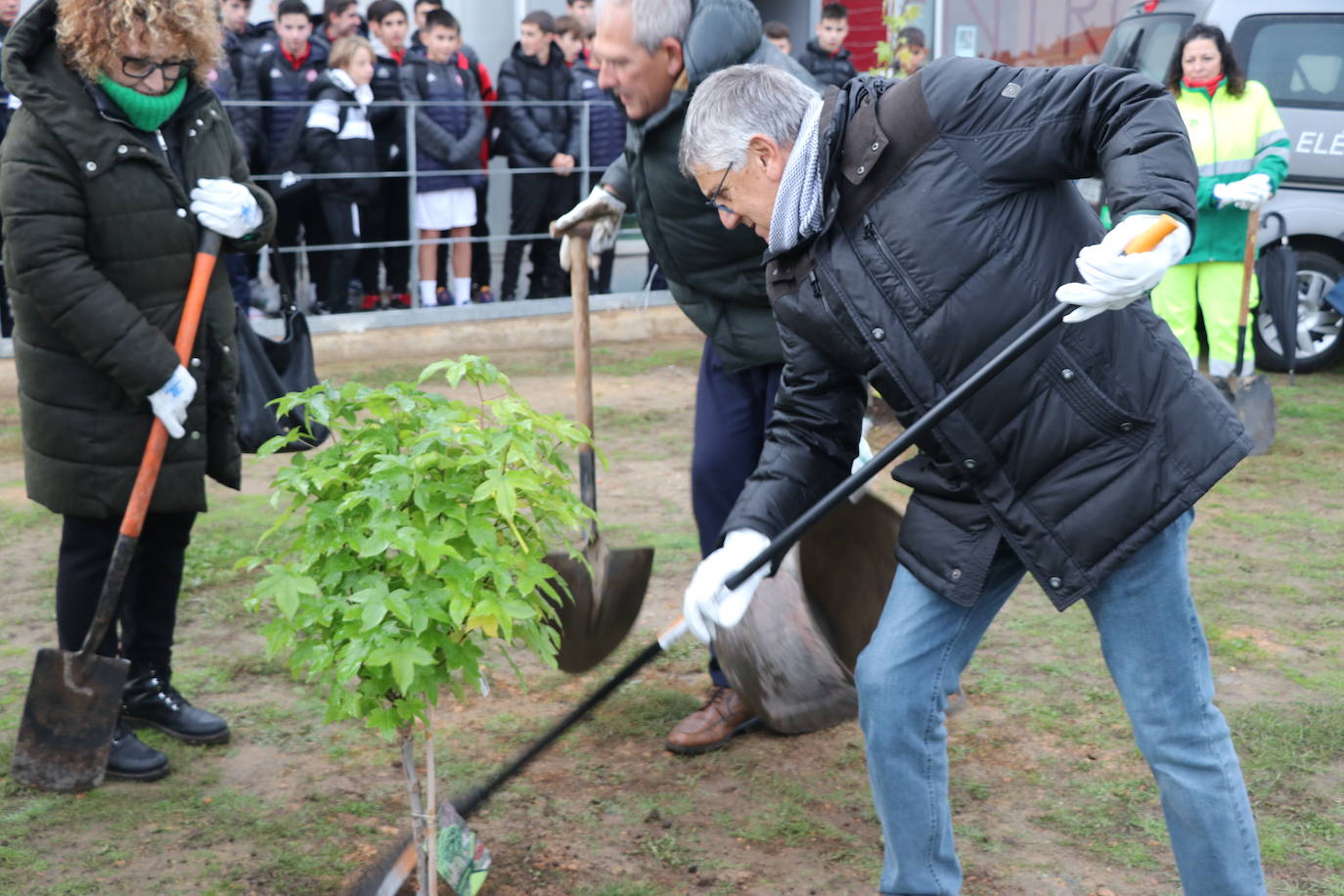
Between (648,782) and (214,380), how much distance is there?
1.42 metres

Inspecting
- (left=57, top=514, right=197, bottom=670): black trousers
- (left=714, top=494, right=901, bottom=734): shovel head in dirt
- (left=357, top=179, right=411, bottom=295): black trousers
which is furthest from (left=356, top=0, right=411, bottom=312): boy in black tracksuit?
(left=714, top=494, right=901, bottom=734): shovel head in dirt

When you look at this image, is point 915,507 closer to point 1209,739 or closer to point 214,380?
point 1209,739

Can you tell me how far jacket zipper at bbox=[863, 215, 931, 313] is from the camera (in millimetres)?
2434

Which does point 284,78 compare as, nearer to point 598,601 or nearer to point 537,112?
point 537,112

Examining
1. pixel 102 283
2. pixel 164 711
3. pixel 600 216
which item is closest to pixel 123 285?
pixel 102 283

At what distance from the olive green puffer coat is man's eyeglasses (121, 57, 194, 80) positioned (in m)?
0.11

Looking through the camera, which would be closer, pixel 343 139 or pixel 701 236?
pixel 701 236

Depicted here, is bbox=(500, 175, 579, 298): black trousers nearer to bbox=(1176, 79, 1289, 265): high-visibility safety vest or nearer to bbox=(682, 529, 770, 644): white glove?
bbox=(1176, 79, 1289, 265): high-visibility safety vest

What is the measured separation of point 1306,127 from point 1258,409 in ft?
8.06

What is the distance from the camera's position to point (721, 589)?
8.56 feet

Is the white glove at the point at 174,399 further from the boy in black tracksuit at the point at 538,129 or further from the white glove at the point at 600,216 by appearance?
the boy in black tracksuit at the point at 538,129

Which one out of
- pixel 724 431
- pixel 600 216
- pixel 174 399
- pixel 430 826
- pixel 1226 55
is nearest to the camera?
pixel 430 826

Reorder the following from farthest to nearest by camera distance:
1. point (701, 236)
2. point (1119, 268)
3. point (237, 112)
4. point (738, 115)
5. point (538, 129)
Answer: point (538, 129)
point (237, 112)
point (701, 236)
point (738, 115)
point (1119, 268)

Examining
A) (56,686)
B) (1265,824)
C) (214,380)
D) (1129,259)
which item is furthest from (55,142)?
(1265,824)
